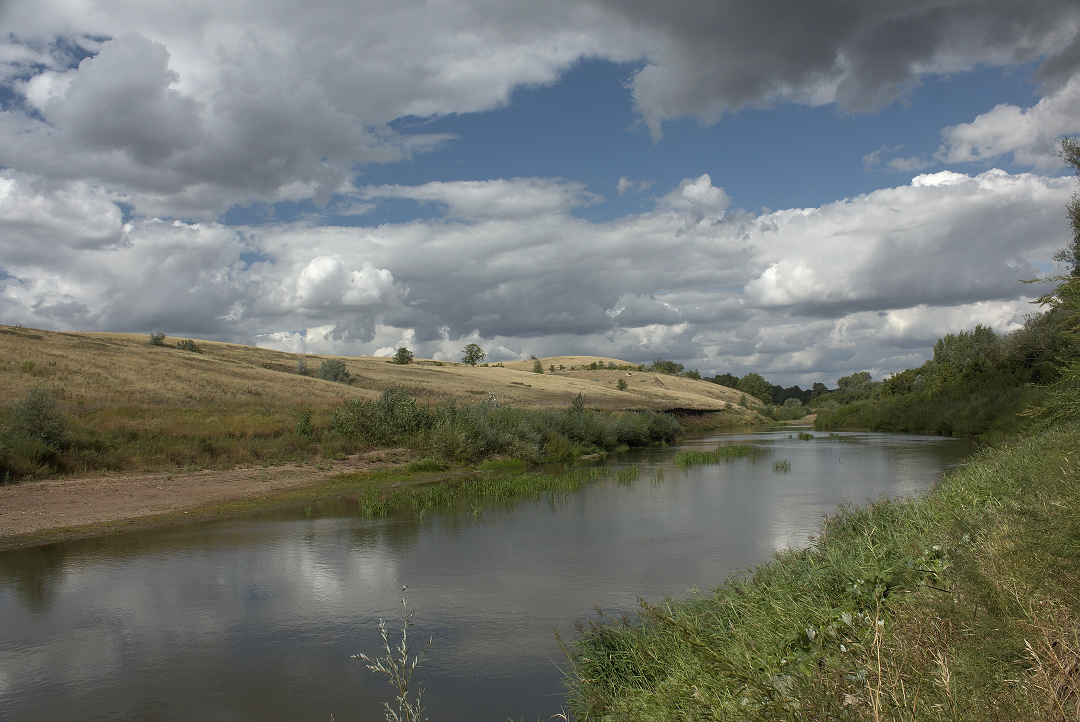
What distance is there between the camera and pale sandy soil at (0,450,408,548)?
13.7 metres

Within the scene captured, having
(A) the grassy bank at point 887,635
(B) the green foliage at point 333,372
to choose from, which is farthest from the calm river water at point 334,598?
(B) the green foliage at point 333,372

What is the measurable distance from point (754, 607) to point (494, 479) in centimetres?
1594

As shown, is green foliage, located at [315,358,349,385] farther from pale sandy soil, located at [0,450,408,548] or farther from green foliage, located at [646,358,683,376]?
green foliage, located at [646,358,683,376]

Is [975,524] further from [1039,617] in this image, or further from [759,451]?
[759,451]

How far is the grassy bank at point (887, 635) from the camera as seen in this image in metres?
3.30

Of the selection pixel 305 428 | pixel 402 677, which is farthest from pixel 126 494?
pixel 402 677

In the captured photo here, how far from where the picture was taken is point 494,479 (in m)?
21.5

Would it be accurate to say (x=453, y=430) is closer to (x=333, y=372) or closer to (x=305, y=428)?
(x=305, y=428)

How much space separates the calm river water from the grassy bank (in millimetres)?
1311

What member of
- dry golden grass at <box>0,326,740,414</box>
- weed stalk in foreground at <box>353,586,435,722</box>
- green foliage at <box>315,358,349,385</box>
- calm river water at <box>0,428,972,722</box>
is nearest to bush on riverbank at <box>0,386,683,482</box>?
dry golden grass at <box>0,326,740,414</box>

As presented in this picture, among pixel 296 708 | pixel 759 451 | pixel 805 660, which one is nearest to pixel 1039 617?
pixel 805 660

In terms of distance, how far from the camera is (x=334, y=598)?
9.13 meters

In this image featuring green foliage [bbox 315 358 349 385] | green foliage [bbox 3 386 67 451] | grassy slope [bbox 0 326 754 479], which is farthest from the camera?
green foliage [bbox 315 358 349 385]

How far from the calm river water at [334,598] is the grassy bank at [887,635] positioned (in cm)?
131
